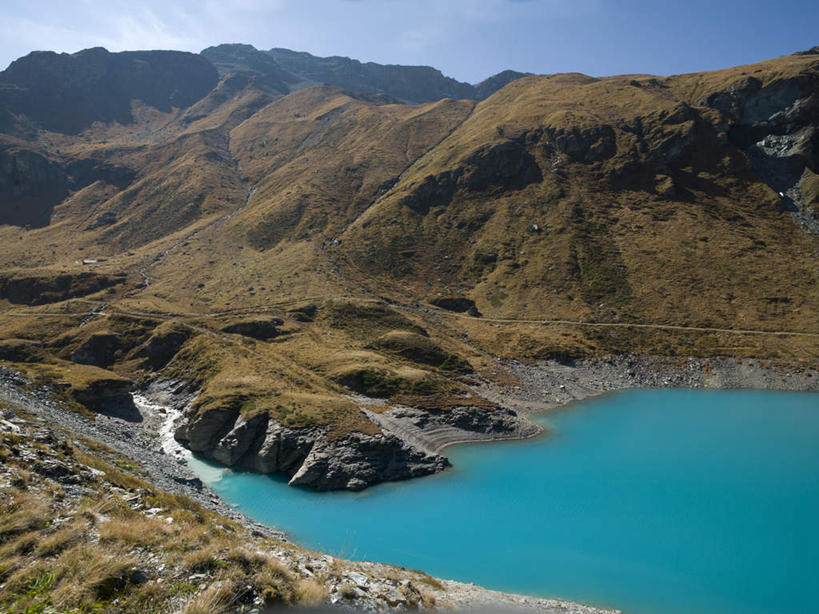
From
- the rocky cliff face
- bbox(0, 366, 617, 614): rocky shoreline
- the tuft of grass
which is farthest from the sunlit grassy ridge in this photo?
the tuft of grass

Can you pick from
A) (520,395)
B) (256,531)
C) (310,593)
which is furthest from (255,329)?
(310,593)

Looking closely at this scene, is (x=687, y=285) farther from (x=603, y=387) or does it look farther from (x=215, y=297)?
(x=215, y=297)

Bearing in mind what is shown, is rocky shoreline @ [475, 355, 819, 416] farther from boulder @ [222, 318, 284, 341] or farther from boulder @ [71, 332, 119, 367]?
boulder @ [71, 332, 119, 367]

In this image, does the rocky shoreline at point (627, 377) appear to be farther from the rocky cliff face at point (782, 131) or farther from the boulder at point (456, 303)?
the rocky cliff face at point (782, 131)

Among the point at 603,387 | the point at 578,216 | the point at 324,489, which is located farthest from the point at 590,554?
the point at 578,216

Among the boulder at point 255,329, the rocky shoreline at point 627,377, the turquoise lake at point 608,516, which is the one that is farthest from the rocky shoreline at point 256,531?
the rocky shoreline at point 627,377

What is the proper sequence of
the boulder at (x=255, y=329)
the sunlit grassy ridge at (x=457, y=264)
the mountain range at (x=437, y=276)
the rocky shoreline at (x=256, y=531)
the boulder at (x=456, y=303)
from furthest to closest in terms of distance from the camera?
the boulder at (x=456, y=303) < the boulder at (x=255, y=329) < the sunlit grassy ridge at (x=457, y=264) < the mountain range at (x=437, y=276) < the rocky shoreline at (x=256, y=531)
